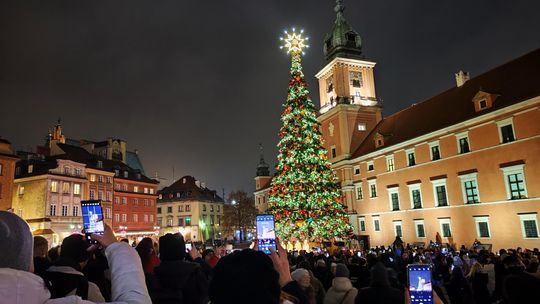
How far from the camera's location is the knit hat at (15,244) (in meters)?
1.70

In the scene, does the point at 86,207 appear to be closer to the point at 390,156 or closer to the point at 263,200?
the point at 390,156

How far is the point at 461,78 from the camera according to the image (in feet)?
125

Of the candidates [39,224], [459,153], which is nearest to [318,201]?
[459,153]

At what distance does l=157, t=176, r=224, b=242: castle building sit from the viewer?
77812mm

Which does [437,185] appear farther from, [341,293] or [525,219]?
[341,293]

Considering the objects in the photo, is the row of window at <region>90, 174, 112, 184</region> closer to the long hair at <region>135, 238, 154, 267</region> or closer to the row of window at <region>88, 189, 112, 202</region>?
the row of window at <region>88, 189, 112, 202</region>

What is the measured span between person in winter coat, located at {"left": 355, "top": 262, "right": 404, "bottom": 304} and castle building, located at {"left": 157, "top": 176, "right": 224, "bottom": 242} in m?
74.9

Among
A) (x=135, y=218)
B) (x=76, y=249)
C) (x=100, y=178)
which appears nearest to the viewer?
(x=76, y=249)

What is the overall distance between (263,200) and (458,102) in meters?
56.9

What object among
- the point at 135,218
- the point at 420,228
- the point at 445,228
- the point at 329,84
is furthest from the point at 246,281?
the point at 135,218

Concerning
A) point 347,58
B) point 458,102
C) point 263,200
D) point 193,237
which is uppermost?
point 347,58

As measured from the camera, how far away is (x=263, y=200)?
86375 mm

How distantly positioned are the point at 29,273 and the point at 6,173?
43.0 m

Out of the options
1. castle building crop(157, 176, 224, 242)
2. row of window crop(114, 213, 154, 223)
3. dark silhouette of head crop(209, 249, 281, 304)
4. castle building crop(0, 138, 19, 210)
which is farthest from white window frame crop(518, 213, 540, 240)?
castle building crop(157, 176, 224, 242)
